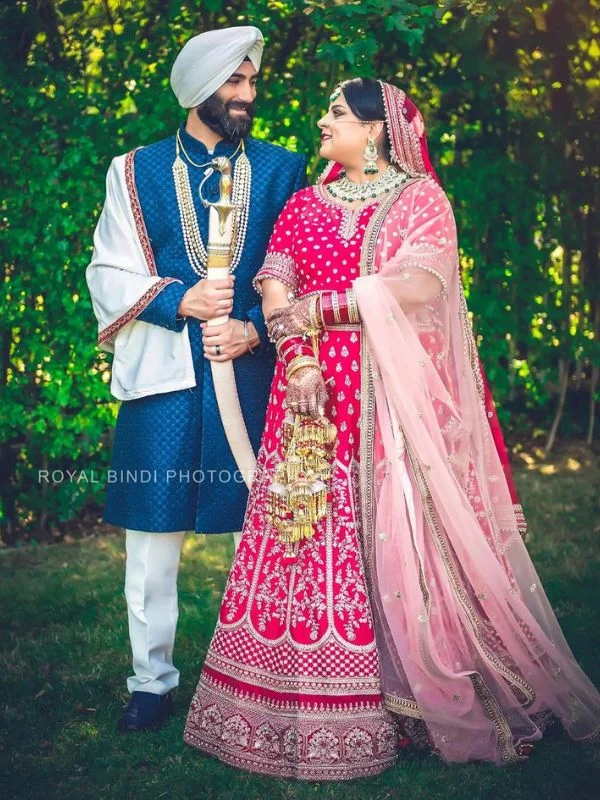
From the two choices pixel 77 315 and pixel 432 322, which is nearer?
pixel 432 322

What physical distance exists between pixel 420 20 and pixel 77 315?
216 cm

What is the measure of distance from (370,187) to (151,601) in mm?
1453

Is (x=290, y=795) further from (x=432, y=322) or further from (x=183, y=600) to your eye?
(x=183, y=600)

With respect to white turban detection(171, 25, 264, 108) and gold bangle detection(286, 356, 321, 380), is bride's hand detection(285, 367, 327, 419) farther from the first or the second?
white turban detection(171, 25, 264, 108)

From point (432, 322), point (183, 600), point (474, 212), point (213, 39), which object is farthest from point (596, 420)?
point (213, 39)

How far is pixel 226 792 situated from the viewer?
2961mm

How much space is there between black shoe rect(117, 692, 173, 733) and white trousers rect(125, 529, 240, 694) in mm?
25

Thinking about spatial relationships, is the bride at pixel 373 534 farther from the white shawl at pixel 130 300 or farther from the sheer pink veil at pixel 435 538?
the white shawl at pixel 130 300

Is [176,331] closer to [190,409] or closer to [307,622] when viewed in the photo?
[190,409]

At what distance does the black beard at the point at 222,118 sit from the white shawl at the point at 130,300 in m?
0.28

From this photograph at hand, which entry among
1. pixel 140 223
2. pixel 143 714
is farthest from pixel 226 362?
pixel 143 714

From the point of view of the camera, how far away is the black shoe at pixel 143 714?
337 cm

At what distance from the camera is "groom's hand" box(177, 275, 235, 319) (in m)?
3.22

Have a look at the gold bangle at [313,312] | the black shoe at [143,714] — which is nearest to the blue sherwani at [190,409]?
the gold bangle at [313,312]
